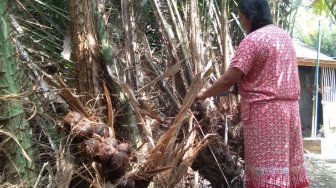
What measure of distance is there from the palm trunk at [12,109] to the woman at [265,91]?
3.00 ft

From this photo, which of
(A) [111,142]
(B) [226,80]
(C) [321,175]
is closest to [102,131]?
(A) [111,142]

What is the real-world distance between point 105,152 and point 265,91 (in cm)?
81

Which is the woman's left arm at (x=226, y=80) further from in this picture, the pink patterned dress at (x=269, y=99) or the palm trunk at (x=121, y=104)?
the palm trunk at (x=121, y=104)

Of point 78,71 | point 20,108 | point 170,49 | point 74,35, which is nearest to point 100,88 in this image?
point 78,71

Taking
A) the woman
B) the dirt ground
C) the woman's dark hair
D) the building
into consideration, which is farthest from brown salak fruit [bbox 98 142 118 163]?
the building

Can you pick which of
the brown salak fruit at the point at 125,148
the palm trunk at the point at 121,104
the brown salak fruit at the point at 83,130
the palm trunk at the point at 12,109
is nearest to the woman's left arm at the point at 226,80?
the palm trunk at the point at 121,104

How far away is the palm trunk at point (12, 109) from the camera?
1481 mm

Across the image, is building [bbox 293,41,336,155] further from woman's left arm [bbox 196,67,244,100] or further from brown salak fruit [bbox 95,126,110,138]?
brown salak fruit [bbox 95,126,110,138]

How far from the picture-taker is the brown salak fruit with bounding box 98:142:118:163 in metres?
1.70

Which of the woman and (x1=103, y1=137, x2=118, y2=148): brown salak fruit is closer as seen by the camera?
(x1=103, y1=137, x2=118, y2=148): brown salak fruit

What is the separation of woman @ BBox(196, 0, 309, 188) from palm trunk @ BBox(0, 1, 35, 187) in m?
0.91

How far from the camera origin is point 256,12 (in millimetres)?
2137

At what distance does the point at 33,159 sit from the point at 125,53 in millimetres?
832

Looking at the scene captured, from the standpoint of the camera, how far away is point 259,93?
6.87 ft
